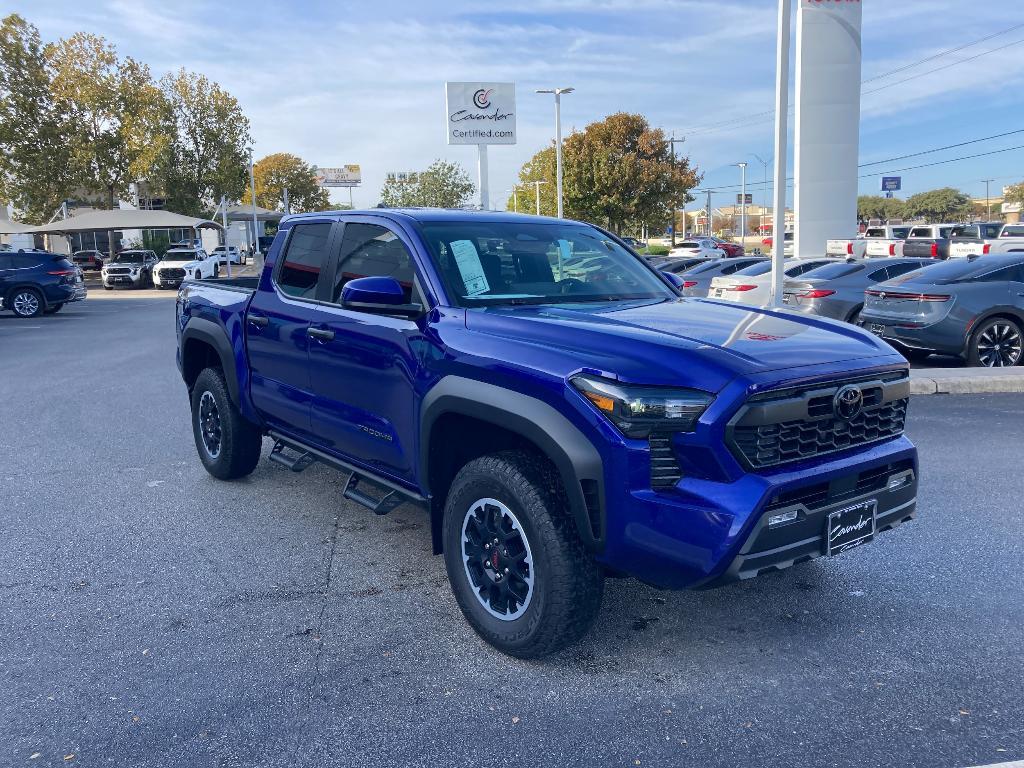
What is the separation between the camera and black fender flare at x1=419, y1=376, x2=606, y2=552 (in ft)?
10.3

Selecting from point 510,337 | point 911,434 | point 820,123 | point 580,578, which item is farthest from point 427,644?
point 820,123

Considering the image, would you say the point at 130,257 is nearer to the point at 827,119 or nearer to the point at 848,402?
the point at 827,119


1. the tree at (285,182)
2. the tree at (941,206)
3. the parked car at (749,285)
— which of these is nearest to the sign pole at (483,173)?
the parked car at (749,285)

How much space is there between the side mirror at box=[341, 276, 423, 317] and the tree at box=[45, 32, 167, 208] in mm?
43378

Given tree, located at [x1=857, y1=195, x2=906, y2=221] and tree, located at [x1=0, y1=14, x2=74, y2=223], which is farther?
tree, located at [x1=857, y1=195, x2=906, y2=221]

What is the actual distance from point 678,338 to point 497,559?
46.9 inches

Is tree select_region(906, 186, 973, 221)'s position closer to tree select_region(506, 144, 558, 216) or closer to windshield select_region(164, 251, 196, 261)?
tree select_region(506, 144, 558, 216)

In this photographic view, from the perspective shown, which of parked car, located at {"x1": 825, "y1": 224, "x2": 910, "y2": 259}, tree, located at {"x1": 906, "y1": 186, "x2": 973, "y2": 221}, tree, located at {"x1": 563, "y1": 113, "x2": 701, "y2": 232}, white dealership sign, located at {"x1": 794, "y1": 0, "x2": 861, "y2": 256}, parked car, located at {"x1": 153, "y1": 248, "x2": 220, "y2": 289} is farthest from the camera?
tree, located at {"x1": 906, "y1": 186, "x2": 973, "y2": 221}

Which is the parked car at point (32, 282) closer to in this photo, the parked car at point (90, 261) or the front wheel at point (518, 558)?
the front wheel at point (518, 558)

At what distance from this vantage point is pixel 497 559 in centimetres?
363

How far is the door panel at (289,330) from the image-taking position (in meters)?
4.91

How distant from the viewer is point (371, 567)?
4.69 m

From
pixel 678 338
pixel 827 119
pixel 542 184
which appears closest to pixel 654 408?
pixel 678 338

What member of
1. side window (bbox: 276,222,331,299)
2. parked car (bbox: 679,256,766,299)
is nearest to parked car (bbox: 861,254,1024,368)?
side window (bbox: 276,222,331,299)
